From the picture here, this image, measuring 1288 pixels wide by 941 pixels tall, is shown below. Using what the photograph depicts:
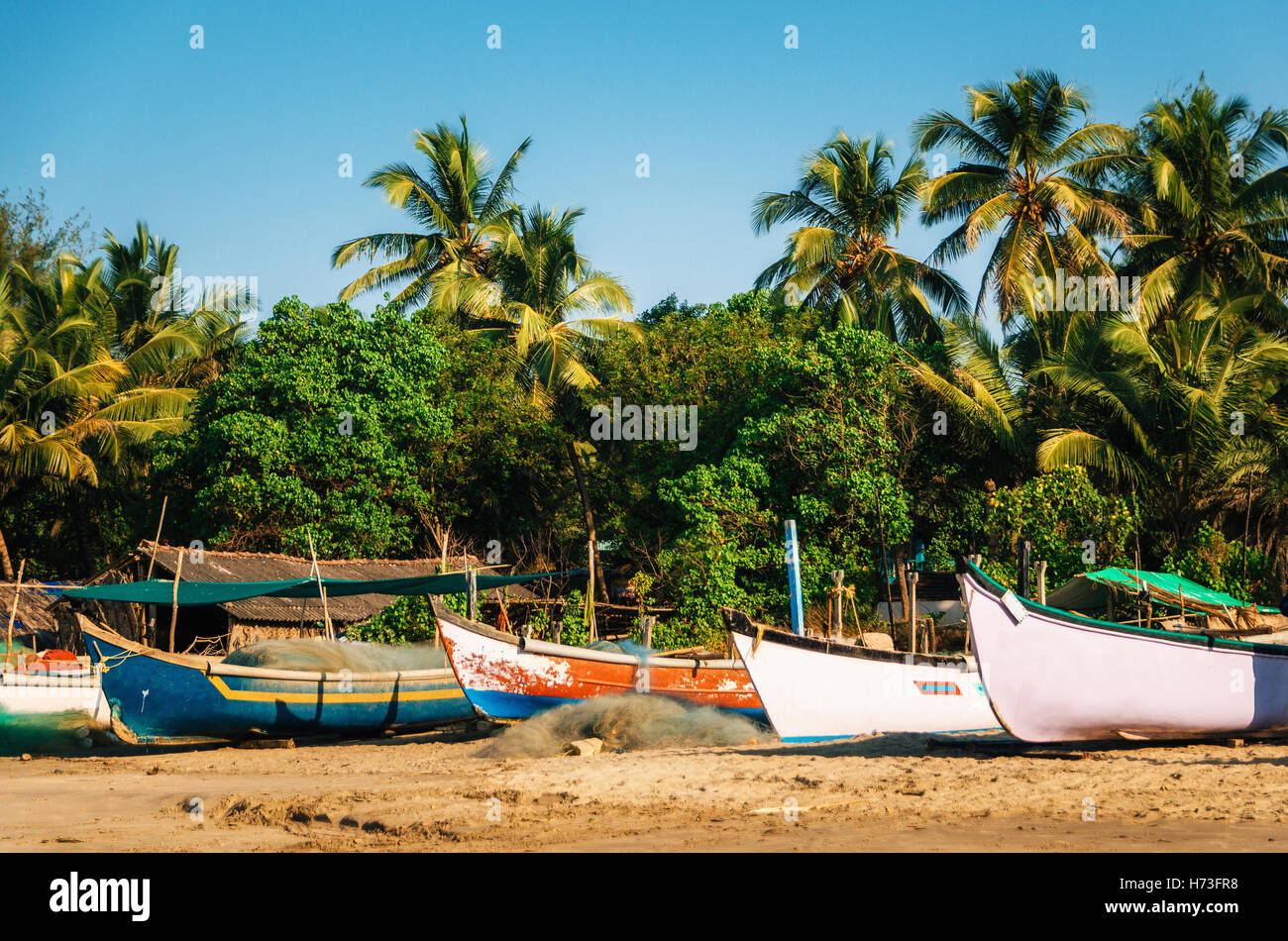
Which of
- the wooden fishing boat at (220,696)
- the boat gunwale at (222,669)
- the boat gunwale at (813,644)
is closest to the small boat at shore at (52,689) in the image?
the wooden fishing boat at (220,696)

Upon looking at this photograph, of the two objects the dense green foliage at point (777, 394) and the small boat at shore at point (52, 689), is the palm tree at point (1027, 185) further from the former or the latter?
the small boat at shore at point (52, 689)

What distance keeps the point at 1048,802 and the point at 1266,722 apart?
366 cm

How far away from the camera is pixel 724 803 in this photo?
909 centimetres

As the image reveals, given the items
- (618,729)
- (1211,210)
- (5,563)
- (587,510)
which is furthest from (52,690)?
Answer: (1211,210)

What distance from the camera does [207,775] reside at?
12.6 metres

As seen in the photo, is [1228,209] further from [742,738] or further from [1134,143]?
[742,738]

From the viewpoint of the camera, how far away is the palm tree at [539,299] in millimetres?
26453

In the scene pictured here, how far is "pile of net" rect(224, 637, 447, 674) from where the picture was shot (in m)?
15.2

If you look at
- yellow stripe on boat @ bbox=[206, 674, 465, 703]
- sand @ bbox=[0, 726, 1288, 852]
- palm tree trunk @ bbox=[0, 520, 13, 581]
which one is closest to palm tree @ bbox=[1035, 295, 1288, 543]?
sand @ bbox=[0, 726, 1288, 852]

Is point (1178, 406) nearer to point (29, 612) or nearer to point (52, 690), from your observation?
point (52, 690)

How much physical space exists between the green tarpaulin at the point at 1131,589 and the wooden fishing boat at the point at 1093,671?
3986 millimetres

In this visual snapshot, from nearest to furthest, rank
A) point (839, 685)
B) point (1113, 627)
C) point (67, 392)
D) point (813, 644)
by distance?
1. point (1113, 627)
2. point (813, 644)
3. point (839, 685)
4. point (67, 392)

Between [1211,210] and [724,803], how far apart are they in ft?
64.6
